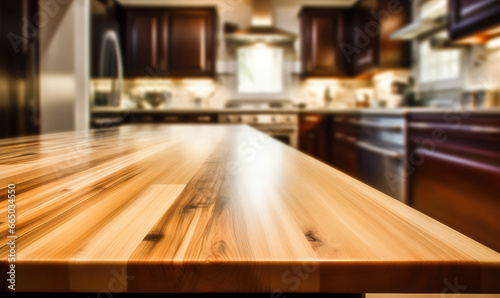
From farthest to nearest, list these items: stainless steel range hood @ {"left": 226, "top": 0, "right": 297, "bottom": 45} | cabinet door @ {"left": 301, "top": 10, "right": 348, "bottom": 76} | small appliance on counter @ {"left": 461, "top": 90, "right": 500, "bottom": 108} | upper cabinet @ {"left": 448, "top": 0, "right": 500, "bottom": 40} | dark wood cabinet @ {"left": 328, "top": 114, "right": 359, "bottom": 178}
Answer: cabinet door @ {"left": 301, "top": 10, "right": 348, "bottom": 76} → stainless steel range hood @ {"left": 226, "top": 0, "right": 297, "bottom": 45} → dark wood cabinet @ {"left": 328, "top": 114, "right": 359, "bottom": 178} → small appliance on counter @ {"left": 461, "top": 90, "right": 500, "bottom": 108} → upper cabinet @ {"left": 448, "top": 0, "right": 500, "bottom": 40}

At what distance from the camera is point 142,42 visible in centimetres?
418

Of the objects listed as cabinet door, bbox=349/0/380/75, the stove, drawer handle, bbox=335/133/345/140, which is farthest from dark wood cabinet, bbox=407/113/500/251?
the stove

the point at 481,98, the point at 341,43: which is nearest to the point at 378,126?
the point at 481,98

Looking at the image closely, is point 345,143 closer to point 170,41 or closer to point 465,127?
point 465,127

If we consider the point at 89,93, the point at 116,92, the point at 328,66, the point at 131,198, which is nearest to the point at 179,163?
the point at 131,198

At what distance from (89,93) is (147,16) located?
1.49 m

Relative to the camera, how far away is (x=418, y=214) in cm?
33

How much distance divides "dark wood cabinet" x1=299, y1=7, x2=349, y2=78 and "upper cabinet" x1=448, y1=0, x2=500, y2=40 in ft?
6.33

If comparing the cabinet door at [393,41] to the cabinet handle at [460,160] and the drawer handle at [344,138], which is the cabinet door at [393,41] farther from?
the cabinet handle at [460,160]

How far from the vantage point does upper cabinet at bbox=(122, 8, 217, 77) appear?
4.16 m

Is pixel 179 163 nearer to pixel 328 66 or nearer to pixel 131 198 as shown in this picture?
pixel 131 198

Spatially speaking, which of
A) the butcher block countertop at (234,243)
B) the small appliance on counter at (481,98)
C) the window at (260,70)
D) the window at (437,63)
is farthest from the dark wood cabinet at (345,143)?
the butcher block countertop at (234,243)

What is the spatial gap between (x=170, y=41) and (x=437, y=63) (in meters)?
2.90

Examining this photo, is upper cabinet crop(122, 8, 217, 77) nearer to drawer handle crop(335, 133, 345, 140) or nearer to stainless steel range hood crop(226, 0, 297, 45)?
stainless steel range hood crop(226, 0, 297, 45)
